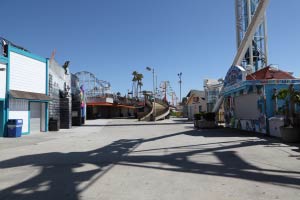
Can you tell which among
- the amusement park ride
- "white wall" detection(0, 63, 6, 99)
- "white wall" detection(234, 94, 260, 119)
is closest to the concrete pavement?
"white wall" detection(0, 63, 6, 99)

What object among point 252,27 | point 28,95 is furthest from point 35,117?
point 252,27

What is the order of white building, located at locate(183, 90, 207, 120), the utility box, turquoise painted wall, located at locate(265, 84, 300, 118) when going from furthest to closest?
white building, located at locate(183, 90, 207, 120) < turquoise painted wall, located at locate(265, 84, 300, 118) < the utility box

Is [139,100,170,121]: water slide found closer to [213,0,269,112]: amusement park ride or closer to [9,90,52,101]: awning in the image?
[213,0,269,112]: amusement park ride

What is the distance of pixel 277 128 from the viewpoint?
15.7 m

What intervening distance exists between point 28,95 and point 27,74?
1.69 m

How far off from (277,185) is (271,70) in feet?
49.4

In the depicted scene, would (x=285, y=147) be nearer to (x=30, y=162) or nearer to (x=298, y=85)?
(x=298, y=85)

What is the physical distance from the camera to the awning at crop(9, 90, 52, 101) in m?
18.2

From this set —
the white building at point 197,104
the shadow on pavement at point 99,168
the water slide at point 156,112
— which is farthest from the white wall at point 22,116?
the white building at point 197,104

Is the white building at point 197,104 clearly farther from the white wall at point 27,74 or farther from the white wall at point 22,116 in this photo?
the white wall at point 22,116

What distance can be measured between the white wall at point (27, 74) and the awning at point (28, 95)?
1.21 ft

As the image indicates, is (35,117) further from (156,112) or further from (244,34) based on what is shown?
(156,112)

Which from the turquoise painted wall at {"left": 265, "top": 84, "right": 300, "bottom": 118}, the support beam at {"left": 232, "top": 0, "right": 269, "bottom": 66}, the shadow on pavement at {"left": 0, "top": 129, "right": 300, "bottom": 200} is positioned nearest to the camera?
the shadow on pavement at {"left": 0, "top": 129, "right": 300, "bottom": 200}

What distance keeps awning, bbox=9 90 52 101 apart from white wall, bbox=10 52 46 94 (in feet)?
1.21
